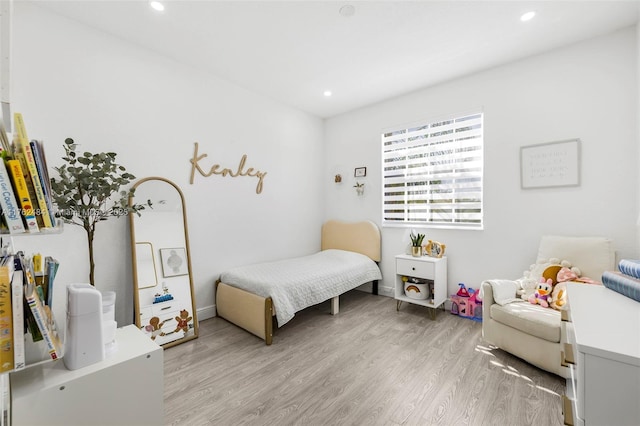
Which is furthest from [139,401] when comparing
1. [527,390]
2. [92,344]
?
[527,390]

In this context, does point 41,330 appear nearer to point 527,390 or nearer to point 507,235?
point 527,390

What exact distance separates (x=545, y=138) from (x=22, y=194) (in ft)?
11.5

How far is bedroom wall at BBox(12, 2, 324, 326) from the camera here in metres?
2.05

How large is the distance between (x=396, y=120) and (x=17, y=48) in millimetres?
3506

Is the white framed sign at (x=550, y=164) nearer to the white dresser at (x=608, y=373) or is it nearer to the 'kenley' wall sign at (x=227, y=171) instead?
the white dresser at (x=608, y=373)

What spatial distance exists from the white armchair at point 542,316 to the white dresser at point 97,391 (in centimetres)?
228

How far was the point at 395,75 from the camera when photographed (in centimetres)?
300

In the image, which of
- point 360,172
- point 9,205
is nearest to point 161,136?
point 9,205

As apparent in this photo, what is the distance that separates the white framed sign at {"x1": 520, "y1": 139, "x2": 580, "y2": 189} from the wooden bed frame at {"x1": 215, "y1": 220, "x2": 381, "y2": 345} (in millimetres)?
1743

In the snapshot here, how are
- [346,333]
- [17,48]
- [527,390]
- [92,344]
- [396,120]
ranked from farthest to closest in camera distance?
[396,120] → [346,333] → [17,48] → [527,390] → [92,344]

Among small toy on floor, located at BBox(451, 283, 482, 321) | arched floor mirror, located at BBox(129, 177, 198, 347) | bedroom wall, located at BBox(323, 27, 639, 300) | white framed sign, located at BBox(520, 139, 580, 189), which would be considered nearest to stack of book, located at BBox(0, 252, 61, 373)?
arched floor mirror, located at BBox(129, 177, 198, 347)

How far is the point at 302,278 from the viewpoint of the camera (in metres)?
2.73

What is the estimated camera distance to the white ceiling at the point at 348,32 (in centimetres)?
203

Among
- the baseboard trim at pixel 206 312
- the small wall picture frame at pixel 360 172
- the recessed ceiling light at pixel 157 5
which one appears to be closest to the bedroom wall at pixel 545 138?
the small wall picture frame at pixel 360 172
